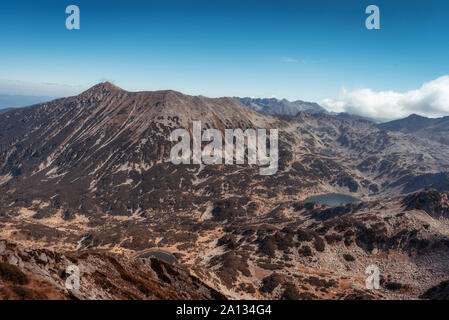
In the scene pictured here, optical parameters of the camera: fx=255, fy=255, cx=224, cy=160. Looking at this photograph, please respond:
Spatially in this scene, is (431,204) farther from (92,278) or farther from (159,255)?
(92,278)

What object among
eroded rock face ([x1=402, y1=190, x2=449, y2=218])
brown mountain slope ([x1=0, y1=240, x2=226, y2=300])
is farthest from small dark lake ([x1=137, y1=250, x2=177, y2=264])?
eroded rock face ([x1=402, y1=190, x2=449, y2=218])

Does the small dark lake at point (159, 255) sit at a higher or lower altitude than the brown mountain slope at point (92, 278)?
lower

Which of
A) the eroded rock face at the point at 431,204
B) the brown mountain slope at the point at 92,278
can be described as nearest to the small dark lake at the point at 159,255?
the brown mountain slope at the point at 92,278

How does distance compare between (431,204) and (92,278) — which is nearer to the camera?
(92,278)

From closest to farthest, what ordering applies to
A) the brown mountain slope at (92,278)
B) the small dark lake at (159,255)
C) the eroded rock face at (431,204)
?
the brown mountain slope at (92,278) → the eroded rock face at (431,204) → the small dark lake at (159,255)

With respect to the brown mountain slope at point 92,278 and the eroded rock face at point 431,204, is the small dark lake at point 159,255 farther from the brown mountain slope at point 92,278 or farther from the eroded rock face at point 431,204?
the eroded rock face at point 431,204

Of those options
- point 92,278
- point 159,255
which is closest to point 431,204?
point 159,255

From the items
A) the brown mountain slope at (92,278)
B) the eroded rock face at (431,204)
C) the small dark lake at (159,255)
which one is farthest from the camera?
the small dark lake at (159,255)

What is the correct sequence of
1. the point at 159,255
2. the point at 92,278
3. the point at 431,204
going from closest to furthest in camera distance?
the point at 92,278
the point at 431,204
the point at 159,255

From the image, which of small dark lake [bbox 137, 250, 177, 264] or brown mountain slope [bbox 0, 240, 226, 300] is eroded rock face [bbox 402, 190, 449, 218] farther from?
small dark lake [bbox 137, 250, 177, 264]

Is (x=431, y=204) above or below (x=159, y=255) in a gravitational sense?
above

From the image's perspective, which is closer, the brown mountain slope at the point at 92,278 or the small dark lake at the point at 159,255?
the brown mountain slope at the point at 92,278
